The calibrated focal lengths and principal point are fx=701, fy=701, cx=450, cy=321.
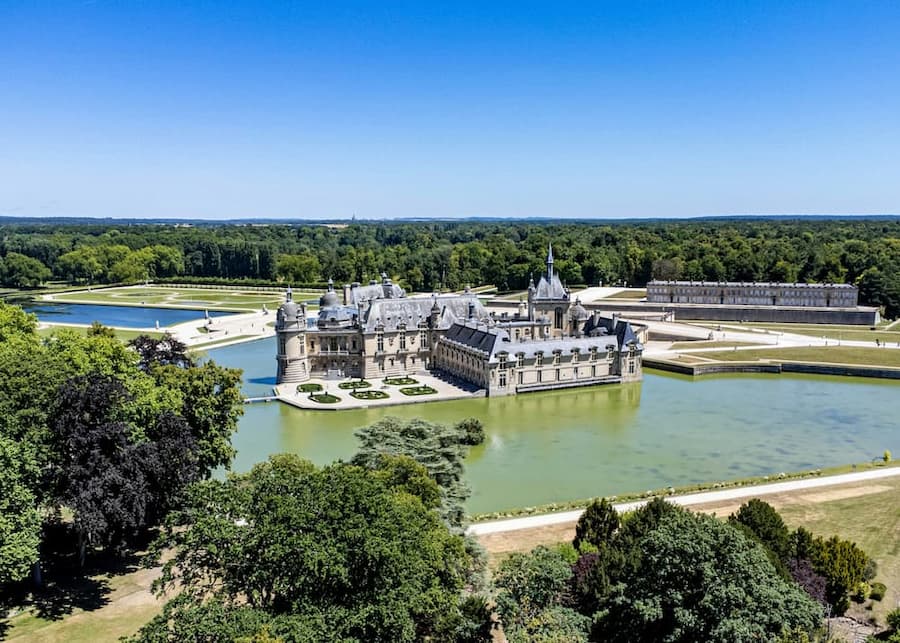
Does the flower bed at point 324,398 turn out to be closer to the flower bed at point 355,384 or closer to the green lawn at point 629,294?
the flower bed at point 355,384

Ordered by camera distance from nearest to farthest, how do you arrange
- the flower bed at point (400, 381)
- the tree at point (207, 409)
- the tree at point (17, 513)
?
the tree at point (17, 513)
the tree at point (207, 409)
the flower bed at point (400, 381)

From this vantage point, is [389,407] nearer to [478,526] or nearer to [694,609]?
[478,526]

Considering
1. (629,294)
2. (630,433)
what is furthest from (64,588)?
(629,294)

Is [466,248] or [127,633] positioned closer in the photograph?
[127,633]

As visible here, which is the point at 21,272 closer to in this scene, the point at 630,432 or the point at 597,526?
the point at 630,432

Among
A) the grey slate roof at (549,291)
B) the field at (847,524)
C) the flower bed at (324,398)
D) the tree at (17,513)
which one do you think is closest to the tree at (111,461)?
the tree at (17,513)

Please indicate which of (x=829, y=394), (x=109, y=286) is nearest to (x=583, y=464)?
(x=829, y=394)

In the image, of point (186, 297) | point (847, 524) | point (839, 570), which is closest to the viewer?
point (839, 570)
